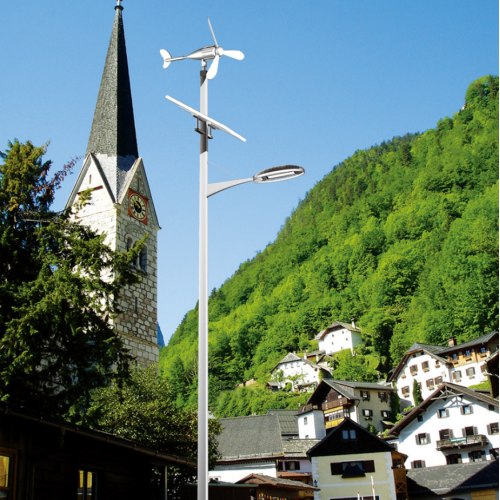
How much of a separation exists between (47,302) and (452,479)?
33.6m

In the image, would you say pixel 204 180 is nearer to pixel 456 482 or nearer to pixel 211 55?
pixel 211 55

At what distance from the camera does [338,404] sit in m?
70.2

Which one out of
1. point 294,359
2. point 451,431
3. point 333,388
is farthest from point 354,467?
point 294,359

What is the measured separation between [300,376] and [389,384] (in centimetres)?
3591

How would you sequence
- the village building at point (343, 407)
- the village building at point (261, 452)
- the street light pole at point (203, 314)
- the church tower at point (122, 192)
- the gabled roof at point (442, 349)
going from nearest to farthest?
the street light pole at point (203, 314) < the church tower at point (122, 192) < the village building at point (261, 452) < the village building at point (343, 407) < the gabled roof at point (442, 349)

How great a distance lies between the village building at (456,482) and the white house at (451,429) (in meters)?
5.88

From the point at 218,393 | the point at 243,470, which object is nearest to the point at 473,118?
the point at 218,393

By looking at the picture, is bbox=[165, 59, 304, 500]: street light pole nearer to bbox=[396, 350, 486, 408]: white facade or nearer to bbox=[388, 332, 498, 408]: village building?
bbox=[388, 332, 498, 408]: village building

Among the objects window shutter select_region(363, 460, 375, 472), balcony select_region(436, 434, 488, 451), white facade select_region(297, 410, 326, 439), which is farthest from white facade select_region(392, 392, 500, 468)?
window shutter select_region(363, 460, 375, 472)

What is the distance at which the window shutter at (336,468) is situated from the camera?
40812 millimetres

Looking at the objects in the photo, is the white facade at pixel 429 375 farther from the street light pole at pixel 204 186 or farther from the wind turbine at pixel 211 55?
the wind turbine at pixel 211 55

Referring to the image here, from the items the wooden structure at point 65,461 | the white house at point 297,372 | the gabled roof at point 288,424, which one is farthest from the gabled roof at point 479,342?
the wooden structure at point 65,461

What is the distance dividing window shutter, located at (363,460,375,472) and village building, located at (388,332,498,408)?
40872 mm

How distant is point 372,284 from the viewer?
5069 inches
